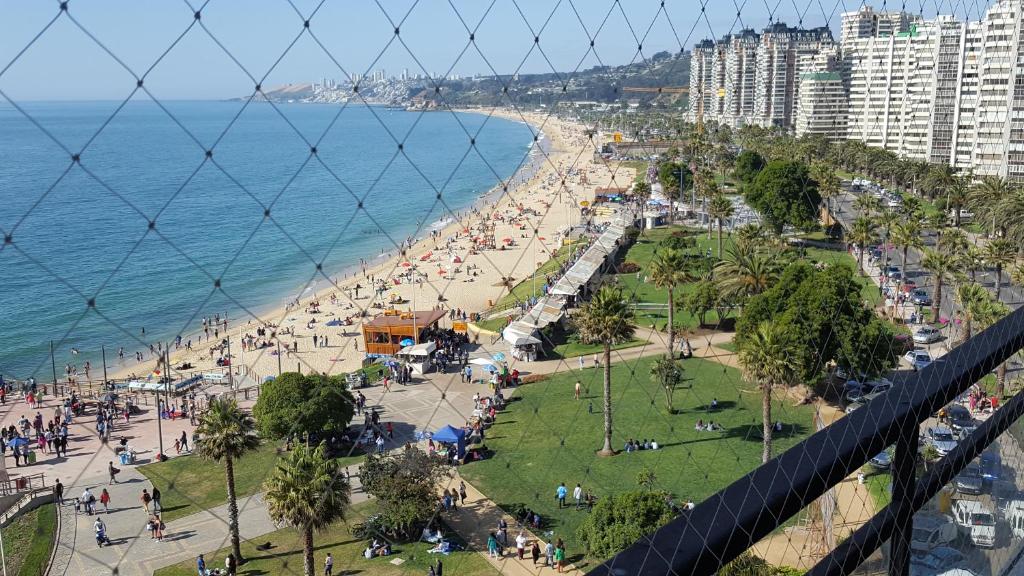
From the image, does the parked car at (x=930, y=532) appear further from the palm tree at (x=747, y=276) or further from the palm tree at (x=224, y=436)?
the palm tree at (x=747, y=276)

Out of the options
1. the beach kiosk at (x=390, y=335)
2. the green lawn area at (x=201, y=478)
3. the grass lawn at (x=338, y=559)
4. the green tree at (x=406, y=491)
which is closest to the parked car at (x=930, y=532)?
the grass lawn at (x=338, y=559)

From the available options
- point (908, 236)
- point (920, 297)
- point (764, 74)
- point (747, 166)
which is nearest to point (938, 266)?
point (920, 297)

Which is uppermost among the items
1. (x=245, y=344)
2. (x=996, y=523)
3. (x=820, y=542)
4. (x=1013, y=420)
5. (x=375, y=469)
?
(x=1013, y=420)

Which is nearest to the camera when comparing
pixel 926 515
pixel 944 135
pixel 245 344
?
pixel 926 515

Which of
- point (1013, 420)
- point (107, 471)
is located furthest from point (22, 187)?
point (1013, 420)

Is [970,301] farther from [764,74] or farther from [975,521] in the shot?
[764,74]

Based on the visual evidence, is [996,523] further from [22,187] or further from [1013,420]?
[22,187]
